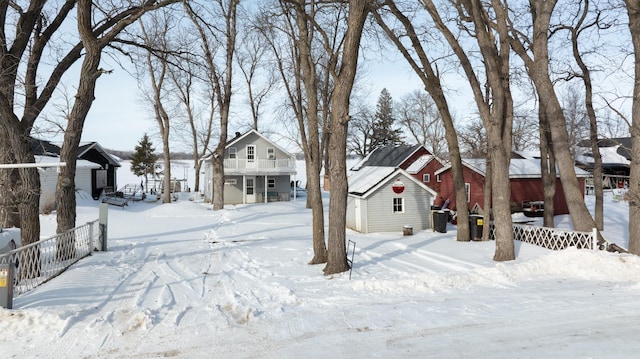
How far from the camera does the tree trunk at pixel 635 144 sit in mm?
10906

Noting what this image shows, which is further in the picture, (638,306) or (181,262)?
(181,262)

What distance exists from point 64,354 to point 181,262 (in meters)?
5.98

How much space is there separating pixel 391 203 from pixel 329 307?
40.8 ft

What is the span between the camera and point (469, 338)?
18.3 feet

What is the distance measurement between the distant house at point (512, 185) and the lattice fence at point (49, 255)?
70.3 ft

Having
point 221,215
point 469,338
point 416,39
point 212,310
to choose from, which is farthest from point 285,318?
point 221,215

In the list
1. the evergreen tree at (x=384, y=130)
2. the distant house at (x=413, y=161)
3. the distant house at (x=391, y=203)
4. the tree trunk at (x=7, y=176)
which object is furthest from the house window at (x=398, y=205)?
the evergreen tree at (x=384, y=130)

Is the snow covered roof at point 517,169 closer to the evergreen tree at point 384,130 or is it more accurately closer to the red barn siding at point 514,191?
the red barn siding at point 514,191

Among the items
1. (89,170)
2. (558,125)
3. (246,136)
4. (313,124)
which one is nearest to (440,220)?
(558,125)

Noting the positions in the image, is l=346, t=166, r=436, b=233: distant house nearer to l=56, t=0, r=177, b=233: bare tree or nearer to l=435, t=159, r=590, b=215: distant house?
l=435, t=159, r=590, b=215: distant house

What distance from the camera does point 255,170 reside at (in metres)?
31.8

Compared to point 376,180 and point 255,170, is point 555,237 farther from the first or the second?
point 255,170

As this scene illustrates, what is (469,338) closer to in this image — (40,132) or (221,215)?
(40,132)

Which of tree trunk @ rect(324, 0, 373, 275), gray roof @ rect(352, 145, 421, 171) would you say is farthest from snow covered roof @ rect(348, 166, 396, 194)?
gray roof @ rect(352, 145, 421, 171)
